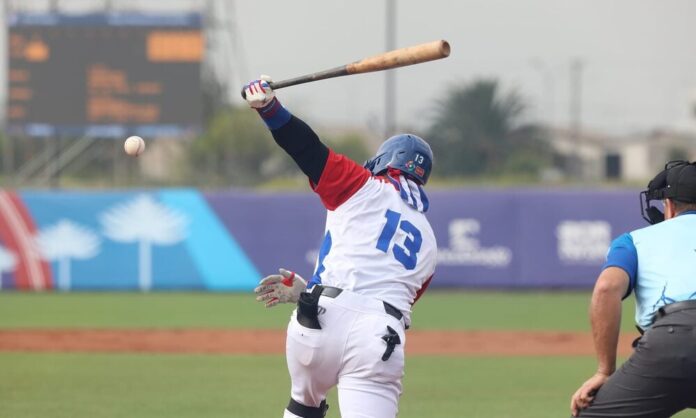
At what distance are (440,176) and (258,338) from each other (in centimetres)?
1702

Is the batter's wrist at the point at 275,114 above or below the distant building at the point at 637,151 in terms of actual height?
above

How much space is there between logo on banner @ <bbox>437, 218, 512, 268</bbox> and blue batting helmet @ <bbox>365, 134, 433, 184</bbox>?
52.4ft

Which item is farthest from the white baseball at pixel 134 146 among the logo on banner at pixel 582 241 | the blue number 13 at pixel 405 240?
the logo on banner at pixel 582 241

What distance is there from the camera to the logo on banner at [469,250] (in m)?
21.5

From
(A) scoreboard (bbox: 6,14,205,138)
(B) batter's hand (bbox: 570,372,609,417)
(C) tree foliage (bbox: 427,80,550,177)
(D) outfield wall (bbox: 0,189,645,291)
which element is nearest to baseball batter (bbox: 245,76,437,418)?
(B) batter's hand (bbox: 570,372,609,417)

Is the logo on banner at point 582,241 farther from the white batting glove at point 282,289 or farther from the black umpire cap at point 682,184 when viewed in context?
the black umpire cap at point 682,184

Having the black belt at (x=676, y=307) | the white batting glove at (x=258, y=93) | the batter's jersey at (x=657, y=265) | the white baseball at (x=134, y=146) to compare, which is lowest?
the black belt at (x=676, y=307)

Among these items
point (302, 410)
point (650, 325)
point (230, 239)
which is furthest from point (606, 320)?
point (230, 239)

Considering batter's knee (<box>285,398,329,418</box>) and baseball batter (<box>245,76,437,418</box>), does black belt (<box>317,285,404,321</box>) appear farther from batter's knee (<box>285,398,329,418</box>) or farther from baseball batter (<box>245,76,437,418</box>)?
batter's knee (<box>285,398,329,418</box>)

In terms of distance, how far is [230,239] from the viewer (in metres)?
21.7

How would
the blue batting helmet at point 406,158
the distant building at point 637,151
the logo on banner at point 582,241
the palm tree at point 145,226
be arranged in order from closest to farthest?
the blue batting helmet at point 406,158 → the logo on banner at point 582,241 → the palm tree at point 145,226 → the distant building at point 637,151

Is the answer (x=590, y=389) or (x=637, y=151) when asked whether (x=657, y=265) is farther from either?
(x=637, y=151)

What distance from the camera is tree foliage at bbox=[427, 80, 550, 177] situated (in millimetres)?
30938

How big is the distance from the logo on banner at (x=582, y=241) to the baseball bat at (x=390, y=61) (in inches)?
645
